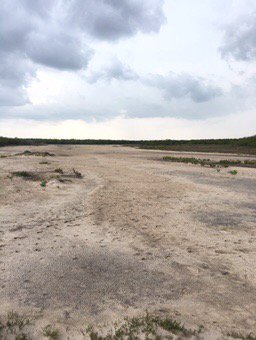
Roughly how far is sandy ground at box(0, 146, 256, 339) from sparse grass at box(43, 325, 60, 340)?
11 centimetres

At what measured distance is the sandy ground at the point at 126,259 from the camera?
22.2 feet

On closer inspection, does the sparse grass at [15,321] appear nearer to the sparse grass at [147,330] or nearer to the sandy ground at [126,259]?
the sandy ground at [126,259]

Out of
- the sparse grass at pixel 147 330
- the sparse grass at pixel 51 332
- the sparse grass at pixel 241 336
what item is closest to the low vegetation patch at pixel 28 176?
the sparse grass at pixel 51 332

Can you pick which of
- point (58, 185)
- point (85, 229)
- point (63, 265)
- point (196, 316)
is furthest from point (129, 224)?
point (58, 185)

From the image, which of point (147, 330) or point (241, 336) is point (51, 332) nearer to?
point (147, 330)

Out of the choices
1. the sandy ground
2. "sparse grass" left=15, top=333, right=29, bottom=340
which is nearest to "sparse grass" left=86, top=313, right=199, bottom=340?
the sandy ground

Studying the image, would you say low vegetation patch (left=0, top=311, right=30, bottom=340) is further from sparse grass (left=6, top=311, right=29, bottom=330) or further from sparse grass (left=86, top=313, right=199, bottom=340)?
sparse grass (left=86, top=313, right=199, bottom=340)

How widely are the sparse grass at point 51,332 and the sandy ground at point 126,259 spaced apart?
114mm

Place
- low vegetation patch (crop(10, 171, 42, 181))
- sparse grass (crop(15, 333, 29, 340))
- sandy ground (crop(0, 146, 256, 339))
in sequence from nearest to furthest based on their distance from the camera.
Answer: sparse grass (crop(15, 333, 29, 340)) → sandy ground (crop(0, 146, 256, 339)) → low vegetation patch (crop(10, 171, 42, 181))

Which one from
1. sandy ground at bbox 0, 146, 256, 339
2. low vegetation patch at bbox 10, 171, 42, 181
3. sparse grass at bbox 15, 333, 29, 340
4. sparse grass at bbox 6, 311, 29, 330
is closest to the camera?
sparse grass at bbox 15, 333, 29, 340

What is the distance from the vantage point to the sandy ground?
6773 millimetres

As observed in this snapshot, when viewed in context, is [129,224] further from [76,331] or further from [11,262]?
[76,331]

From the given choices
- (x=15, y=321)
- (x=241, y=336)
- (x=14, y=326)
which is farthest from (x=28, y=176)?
(x=241, y=336)

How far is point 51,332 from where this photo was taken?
5.96m
